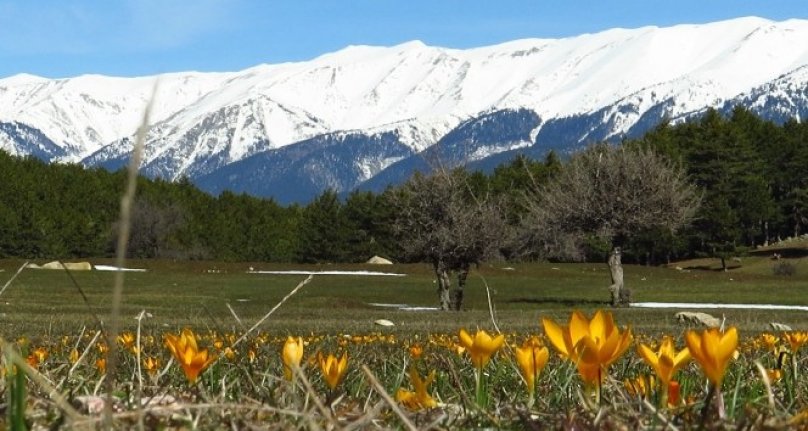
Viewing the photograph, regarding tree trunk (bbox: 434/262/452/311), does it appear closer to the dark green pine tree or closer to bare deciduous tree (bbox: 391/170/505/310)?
bare deciduous tree (bbox: 391/170/505/310)

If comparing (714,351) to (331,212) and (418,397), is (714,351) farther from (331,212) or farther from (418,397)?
(331,212)

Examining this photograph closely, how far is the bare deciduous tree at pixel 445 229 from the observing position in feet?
116

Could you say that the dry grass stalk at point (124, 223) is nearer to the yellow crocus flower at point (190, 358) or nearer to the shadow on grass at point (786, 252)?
the yellow crocus flower at point (190, 358)

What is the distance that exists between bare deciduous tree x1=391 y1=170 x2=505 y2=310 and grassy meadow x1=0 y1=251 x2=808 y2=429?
1.79 metres

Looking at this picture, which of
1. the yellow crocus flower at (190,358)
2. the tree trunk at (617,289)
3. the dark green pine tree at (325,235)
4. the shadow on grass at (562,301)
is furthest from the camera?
the dark green pine tree at (325,235)

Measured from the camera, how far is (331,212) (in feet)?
309

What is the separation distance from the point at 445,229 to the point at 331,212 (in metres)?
59.4

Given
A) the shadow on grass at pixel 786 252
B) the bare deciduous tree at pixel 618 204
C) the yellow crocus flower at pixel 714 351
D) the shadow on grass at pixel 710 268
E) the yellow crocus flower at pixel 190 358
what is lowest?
the shadow on grass at pixel 710 268

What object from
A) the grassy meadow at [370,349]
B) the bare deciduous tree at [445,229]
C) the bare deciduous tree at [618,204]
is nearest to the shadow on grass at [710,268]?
the grassy meadow at [370,349]

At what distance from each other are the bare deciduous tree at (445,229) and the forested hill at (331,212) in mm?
45441

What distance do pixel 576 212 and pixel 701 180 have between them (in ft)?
184

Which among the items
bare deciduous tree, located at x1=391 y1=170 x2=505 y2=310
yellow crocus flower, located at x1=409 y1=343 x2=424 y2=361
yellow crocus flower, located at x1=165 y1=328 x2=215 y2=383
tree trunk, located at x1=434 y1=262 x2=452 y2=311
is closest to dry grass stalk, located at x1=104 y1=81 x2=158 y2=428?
yellow crocus flower, located at x1=165 y1=328 x2=215 y2=383

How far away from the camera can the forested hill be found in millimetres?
85062

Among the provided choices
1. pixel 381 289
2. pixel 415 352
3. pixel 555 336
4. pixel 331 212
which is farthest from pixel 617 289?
pixel 331 212
